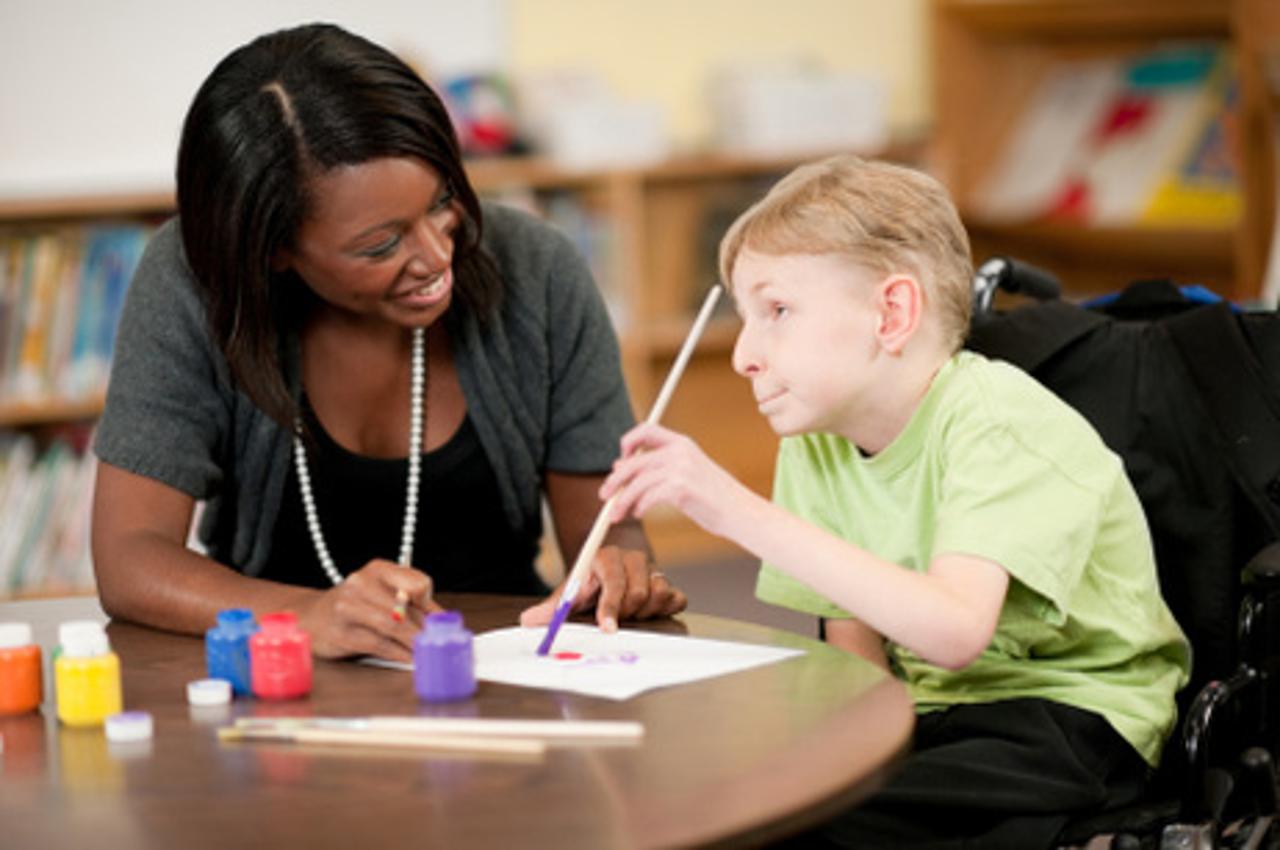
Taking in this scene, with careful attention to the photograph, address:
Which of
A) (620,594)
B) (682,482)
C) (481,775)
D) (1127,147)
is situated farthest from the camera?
(1127,147)

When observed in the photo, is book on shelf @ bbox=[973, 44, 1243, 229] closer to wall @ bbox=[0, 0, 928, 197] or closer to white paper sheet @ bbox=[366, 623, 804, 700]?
wall @ bbox=[0, 0, 928, 197]

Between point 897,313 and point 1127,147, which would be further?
point 1127,147

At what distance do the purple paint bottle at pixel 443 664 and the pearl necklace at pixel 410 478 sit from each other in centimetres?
66

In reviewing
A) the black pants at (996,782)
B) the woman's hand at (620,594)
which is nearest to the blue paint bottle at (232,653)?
the woman's hand at (620,594)

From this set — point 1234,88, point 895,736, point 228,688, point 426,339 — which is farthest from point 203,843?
point 1234,88

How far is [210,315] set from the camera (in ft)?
6.56

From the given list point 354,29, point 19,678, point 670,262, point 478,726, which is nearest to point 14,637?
point 19,678

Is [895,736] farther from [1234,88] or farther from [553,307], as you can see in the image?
[1234,88]

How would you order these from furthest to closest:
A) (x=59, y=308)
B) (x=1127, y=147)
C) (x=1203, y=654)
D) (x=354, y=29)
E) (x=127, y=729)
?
(x=1127, y=147), (x=354, y=29), (x=59, y=308), (x=1203, y=654), (x=127, y=729)

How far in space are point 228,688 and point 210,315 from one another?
24.5 inches

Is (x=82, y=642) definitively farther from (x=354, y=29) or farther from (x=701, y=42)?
(x=701, y=42)

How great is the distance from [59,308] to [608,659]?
273cm

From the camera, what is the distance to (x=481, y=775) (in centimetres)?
125

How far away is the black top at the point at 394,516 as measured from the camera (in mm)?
2086
